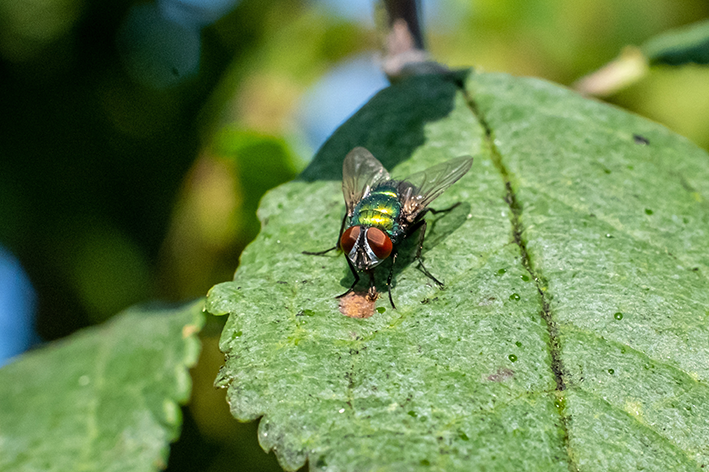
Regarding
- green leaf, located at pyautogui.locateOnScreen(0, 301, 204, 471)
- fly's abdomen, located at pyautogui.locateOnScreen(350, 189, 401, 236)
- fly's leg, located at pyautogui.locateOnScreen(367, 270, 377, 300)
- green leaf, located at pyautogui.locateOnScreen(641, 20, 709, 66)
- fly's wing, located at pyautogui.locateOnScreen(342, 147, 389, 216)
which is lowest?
green leaf, located at pyautogui.locateOnScreen(0, 301, 204, 471)

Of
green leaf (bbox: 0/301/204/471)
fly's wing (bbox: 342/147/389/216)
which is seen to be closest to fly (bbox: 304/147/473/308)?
fly's wing (bbox: 342/147/389/216)

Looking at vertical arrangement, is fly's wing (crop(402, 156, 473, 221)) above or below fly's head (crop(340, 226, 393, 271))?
above

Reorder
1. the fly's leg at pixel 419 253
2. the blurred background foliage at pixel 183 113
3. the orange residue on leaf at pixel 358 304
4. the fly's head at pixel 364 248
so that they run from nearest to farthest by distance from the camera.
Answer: the orange residue on leaf at pixel 358 304 → the fly's leg at pixel 419 253 → the fly's head at pixel 364 248 → the blurred background foliage at pixel 183 113

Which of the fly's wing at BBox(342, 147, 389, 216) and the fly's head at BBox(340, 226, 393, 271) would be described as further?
the fly's wing at BBox(342, 147, 389, 216)

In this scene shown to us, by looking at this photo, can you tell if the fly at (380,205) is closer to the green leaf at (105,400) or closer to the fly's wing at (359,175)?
the fly's wing at (359,175)

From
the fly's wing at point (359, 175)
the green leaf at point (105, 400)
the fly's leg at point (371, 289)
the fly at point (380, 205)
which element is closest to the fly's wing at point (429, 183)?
the fly at point (380, 205)

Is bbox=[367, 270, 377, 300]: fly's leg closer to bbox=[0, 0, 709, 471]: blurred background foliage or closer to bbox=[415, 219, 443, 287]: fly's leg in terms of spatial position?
bbox=[415, 219, 443, 287]: fly's leg
